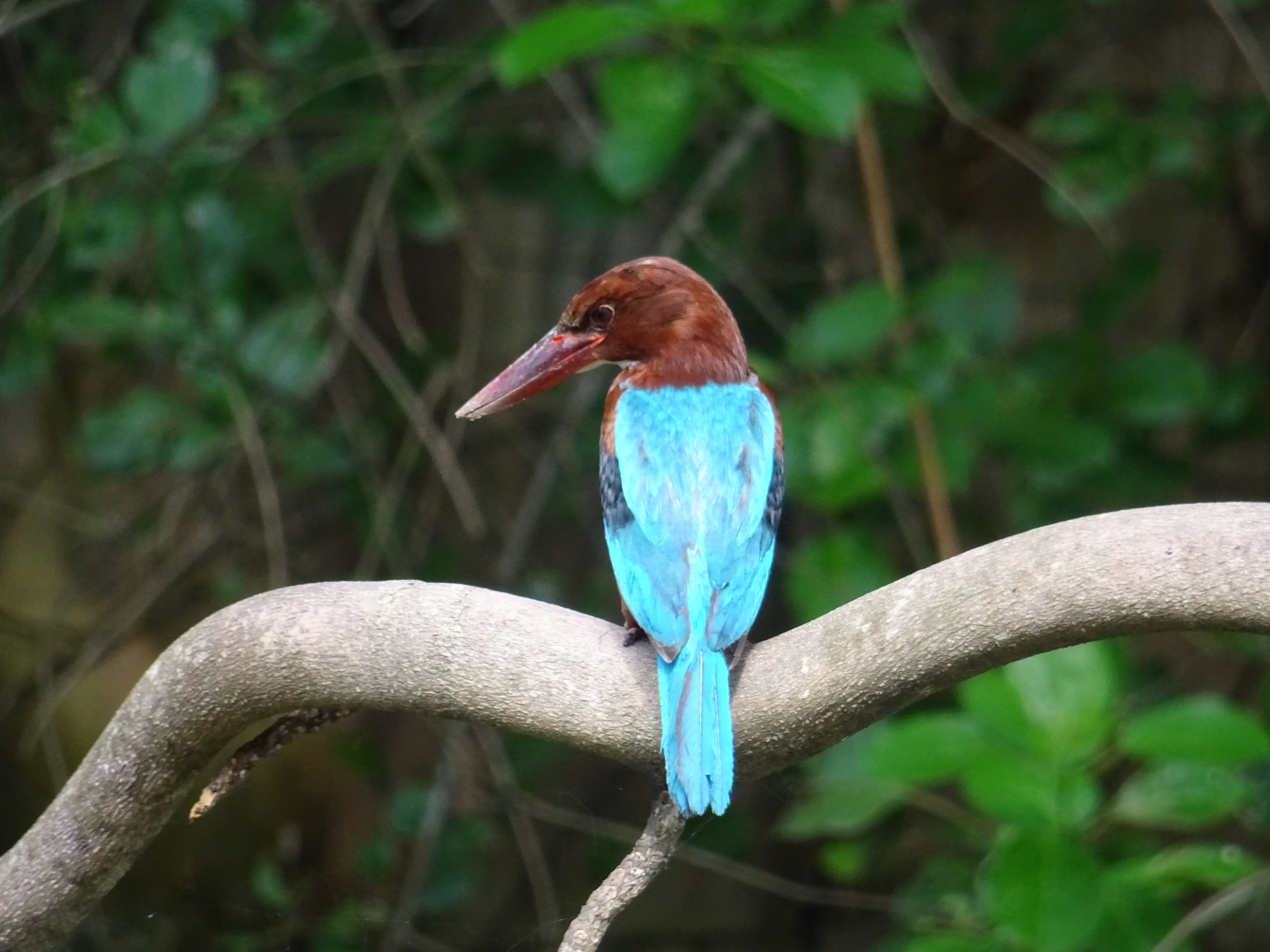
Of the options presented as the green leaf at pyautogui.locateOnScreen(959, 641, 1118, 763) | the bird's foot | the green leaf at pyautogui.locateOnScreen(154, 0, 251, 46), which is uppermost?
the green leaf at pyautogui.locateOnScreen(154, 0, 251, 46)

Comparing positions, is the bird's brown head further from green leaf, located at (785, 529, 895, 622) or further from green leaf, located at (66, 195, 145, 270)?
green leaf, located at (66, 195, 145, 270)

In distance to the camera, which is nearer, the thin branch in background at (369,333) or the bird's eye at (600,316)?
the bird's eye at (600,316)

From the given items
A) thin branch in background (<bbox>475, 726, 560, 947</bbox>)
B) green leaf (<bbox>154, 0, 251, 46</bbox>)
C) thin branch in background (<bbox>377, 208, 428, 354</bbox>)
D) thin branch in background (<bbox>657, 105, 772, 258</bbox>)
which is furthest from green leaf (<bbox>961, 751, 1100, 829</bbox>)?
green leaf (<bbox>154, 0, 251, 46</bbox>)

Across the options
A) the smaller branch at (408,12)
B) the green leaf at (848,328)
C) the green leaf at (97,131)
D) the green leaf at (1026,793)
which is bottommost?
the green leaf at (1026,793)

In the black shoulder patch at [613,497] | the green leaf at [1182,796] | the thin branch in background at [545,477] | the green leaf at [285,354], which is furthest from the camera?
the thin branch in background at [545,477]

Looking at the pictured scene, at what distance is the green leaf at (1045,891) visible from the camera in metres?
1.91

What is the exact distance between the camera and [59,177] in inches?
101

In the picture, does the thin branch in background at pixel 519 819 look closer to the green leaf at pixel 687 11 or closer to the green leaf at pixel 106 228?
the green leaf at pixel 106 228

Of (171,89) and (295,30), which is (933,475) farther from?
→ (171,89)

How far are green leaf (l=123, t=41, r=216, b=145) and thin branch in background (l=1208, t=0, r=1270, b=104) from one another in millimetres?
1896

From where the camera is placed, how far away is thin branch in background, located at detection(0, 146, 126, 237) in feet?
8.45

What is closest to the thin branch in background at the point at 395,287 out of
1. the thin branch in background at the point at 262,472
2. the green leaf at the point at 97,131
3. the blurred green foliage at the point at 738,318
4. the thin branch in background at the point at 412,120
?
the blurred green foliage at the point at 738,318

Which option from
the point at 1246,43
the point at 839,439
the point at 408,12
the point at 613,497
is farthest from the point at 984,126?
the point at 613,497

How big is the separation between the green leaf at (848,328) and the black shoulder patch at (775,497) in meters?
0.55
